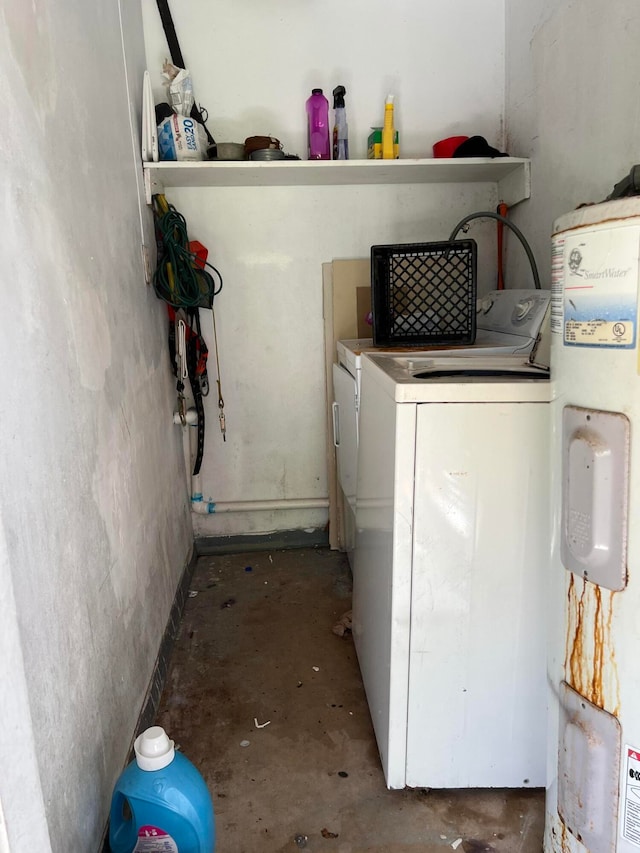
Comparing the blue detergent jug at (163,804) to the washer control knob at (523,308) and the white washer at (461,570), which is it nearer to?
the white washer at (461,570)

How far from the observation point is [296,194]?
266 cm

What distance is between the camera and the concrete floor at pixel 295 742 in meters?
1.39

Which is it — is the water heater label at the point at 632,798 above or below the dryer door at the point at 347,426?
below

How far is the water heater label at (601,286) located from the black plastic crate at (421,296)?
992 millimetres

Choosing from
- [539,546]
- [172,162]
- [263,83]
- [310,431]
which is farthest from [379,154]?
[539,546]

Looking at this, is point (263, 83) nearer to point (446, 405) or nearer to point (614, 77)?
point (614, 77)

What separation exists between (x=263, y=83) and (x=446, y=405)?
6.75 feet

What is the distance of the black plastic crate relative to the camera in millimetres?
1946

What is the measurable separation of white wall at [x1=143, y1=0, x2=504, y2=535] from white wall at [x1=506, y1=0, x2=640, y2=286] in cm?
25

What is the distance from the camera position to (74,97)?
143 cm

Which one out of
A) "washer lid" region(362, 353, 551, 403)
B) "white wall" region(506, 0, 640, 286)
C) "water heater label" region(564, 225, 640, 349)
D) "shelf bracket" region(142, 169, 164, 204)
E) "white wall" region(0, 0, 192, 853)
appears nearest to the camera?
"water heater label" region(564, 225, 640, 349)

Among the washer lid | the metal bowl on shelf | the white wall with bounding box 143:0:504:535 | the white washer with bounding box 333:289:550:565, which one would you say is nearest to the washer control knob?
the white washer with bounding box 333:289:550:565

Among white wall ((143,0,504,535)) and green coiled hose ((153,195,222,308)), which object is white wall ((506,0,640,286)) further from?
green coiled hose ((153,195,222,308))

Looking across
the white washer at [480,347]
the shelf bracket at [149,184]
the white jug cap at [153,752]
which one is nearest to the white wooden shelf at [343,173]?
the shelf bracket at [149,184]
